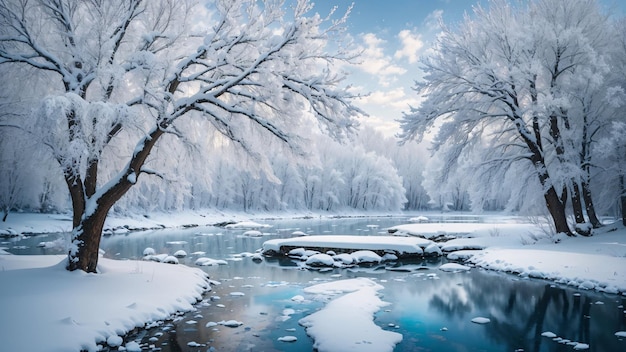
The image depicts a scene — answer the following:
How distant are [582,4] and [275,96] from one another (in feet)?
54.7

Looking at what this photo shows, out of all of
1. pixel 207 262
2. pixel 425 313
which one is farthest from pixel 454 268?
pixel 207 262

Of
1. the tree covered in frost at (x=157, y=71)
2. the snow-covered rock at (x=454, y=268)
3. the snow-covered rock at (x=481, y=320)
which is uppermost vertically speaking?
the tree covered in frost at (x=157, y=71)

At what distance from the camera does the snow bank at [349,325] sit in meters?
7.13

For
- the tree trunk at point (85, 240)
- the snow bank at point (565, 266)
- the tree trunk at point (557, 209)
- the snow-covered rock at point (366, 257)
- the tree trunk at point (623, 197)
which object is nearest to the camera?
the tree trunk at point (85, 240)

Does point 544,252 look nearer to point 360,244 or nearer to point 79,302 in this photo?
point 360,244

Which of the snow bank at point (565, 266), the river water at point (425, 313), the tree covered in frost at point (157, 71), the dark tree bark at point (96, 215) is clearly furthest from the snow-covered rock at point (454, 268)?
the dark tree bark at point (96, 215)

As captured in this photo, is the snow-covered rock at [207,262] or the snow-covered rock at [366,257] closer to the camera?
the snow-covered rock at [207,262]

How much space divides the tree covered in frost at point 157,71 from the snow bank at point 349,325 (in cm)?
442

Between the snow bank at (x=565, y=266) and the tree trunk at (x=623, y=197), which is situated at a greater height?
the tree trunk at (x=623, y=197)

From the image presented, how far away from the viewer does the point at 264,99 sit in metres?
9.65

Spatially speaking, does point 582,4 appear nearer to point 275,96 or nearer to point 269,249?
point 275,96

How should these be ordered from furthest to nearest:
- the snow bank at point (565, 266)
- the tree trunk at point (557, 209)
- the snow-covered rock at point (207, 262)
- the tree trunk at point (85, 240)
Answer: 1. the tree trunk at point (557, 209)
2. the snow-covered rock at point (207, 262)
3. the snow bank at point (565, 266)
4. the tree trunk at point (85, 240)

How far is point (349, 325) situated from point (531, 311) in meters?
5.34

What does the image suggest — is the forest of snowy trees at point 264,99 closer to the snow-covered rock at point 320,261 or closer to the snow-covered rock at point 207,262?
the snow-covered rock at point 207,262
